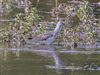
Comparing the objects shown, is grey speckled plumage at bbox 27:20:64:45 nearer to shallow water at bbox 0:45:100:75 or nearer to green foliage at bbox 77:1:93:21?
shallow water at bbox 0:45:100:75

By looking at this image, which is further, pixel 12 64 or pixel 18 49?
pixel 18 49

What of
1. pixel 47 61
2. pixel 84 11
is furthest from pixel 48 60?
pixel 84 11

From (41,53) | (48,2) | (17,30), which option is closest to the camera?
(41,53)

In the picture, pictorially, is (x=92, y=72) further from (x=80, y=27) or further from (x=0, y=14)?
(x=0, y=14)

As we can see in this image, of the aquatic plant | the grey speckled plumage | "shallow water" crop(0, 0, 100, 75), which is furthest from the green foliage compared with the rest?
"shallow water" crop(0, 0, 100, 75)

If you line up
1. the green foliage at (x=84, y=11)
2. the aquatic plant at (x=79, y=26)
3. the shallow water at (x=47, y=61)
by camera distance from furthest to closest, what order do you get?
the green foliage at (x=84, y=11) → the aquatic plant at (x=79, y=26) → the shallow water at (x=47, y=61)

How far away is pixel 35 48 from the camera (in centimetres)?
1348

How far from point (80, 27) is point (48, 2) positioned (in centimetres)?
977

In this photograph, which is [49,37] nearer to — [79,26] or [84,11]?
[79,26]

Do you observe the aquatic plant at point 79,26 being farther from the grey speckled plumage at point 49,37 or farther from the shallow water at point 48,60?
the shallow water at point 48,60

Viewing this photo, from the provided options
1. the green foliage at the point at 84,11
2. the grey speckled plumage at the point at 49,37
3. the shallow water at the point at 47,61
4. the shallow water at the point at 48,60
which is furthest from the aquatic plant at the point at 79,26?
the shallow water at the point at 47,61

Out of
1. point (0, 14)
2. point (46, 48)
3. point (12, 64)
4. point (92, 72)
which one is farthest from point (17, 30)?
point (0, 14)

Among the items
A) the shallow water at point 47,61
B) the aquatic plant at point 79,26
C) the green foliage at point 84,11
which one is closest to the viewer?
the shallow water at point 47,61

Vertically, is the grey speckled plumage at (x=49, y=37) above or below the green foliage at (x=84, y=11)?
below
